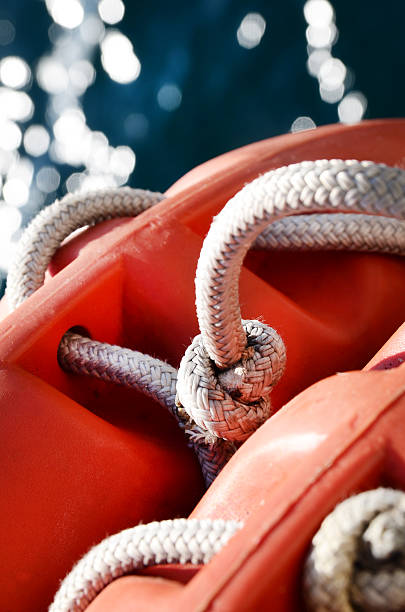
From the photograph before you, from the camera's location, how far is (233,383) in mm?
810

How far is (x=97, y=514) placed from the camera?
84 cm

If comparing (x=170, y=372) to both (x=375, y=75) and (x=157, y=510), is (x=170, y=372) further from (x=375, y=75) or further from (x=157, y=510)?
(x=375, y=75)

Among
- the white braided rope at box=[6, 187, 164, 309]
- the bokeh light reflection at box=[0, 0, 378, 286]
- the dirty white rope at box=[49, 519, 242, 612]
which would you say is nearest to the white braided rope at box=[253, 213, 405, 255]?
the white braided rope at box=[6, 187, 164, 309]

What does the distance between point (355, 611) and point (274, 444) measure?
0.55 feet

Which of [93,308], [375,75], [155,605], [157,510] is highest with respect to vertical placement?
[375,75]

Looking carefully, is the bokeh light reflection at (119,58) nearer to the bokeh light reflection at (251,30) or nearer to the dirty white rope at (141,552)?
the bokeh light reflection at (251,30)

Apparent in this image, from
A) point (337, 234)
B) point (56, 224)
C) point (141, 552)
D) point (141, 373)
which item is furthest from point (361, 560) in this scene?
point (56, 224)

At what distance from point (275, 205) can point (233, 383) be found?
0.26m

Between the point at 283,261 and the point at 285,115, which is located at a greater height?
the point at 285,115

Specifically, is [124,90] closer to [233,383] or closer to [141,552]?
[233,383]

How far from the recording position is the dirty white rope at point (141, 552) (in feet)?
2.06

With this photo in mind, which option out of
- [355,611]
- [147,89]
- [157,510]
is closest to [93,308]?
[157,510]

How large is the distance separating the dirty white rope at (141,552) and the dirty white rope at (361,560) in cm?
10

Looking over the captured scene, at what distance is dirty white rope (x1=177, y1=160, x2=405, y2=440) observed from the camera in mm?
588
